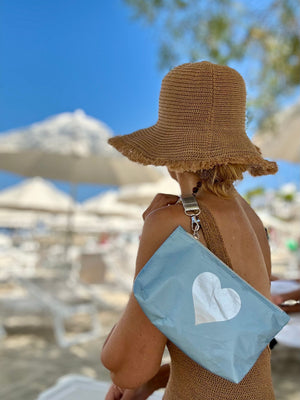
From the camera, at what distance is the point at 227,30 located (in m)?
6.33

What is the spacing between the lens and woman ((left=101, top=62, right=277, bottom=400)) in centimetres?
101

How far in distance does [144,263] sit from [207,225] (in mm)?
174

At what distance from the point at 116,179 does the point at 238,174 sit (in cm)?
515

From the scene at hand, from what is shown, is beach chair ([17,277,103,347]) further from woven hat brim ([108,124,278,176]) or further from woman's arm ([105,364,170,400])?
woven hat brim ([108,124,278,176])

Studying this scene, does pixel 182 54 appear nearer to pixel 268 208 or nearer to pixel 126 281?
pixel 126 281

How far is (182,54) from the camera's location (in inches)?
256

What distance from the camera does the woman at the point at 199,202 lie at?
39.8 inches

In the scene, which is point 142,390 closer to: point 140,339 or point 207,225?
point 140,339

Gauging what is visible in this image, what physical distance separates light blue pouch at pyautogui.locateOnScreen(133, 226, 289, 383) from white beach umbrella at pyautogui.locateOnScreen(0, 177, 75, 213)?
1036 cm

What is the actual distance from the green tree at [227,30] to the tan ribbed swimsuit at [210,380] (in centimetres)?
545

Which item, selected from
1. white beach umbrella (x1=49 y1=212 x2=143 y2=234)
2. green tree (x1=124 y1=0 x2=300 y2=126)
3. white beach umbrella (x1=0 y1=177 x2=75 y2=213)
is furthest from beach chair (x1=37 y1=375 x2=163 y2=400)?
white beach umbrella (x1=49 y1=212 x2=143 y2=234)

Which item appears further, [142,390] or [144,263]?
[142,390]

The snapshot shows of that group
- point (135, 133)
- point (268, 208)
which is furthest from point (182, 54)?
point (268, 208)

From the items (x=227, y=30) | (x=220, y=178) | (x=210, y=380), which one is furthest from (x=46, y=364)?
(x=227, y=30)
